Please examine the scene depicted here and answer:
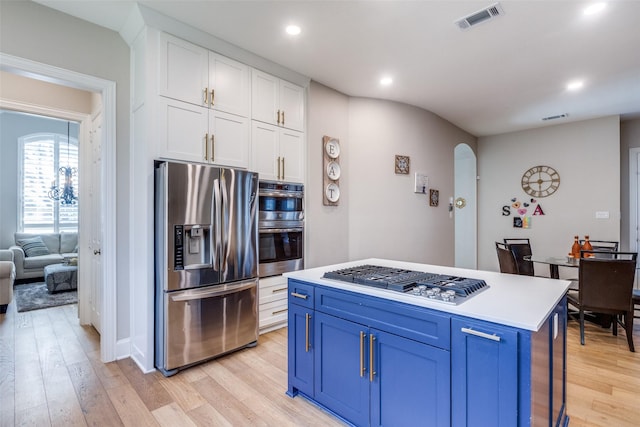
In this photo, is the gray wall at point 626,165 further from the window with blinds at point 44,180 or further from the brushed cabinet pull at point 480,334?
the window with blinds at point 44,180

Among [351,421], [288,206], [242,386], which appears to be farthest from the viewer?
[288,206]

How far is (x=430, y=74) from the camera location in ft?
12.3

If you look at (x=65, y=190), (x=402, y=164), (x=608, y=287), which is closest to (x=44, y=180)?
(x=65, y=190)

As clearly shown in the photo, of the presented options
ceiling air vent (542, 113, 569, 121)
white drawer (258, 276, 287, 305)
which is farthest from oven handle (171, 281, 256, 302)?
ceiling air vent (542, 113, 569, 121)

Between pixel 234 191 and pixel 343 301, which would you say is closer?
pixel 343 301

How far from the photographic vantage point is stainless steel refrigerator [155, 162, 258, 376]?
251cm

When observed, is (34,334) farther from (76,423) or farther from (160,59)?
(160,59)

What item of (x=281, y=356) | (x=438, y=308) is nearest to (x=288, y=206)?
(x=281, y=356)

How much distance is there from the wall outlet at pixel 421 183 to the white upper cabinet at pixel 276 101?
2.17 metres

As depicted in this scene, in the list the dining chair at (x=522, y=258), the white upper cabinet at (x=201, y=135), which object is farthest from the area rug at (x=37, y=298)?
the dining chair at (x=522, y=258)

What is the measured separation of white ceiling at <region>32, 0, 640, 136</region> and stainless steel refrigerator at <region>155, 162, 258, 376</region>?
1.28 m

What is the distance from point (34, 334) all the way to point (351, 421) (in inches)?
136

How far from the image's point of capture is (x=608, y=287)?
9.94 feet

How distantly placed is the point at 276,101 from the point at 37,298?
4524mm
